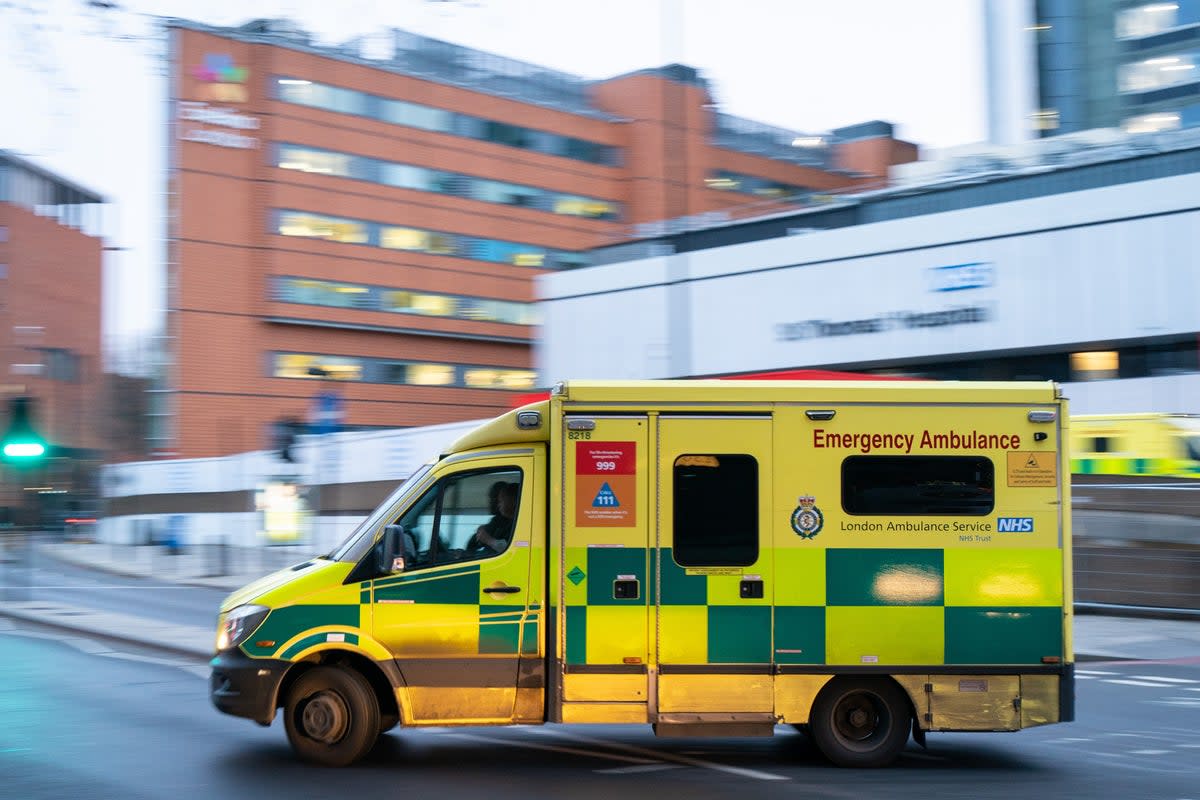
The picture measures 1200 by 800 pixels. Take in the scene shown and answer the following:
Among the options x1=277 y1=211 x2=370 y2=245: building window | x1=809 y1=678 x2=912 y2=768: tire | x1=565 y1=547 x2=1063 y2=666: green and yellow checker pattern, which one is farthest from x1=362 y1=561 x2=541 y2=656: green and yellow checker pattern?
x1=277 y1=211 x2=370 y2=245: building window

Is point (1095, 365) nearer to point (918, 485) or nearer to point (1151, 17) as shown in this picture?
point (918, 485)

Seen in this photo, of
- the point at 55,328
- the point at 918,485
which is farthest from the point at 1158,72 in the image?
the point at 55,328

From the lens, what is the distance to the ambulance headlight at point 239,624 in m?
8.77

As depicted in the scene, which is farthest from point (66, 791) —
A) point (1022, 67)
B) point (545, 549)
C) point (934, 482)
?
point (1022, 67)

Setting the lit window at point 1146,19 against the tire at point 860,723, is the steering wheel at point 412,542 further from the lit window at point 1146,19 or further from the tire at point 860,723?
the lit window at point 1146,19

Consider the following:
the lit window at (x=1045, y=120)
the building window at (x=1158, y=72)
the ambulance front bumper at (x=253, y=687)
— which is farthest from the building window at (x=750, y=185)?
the ambulance front bumper at (x=253, y=687)

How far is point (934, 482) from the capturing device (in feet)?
29.6

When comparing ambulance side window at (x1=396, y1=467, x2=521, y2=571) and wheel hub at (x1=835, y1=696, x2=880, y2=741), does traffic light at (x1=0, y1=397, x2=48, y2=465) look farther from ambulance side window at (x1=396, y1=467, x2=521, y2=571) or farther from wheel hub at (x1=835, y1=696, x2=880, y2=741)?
wheel hub at (x1=835, y1=696, x2=880, y2=741)

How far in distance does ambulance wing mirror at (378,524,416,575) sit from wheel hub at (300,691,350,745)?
3.14ft

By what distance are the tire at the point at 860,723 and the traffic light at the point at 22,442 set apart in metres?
16.4

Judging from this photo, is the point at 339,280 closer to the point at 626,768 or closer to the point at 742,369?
the point at 742,369

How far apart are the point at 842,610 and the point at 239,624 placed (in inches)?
166

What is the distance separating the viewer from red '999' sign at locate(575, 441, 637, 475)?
8977mm

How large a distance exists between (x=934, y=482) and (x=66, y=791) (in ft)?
20.0
